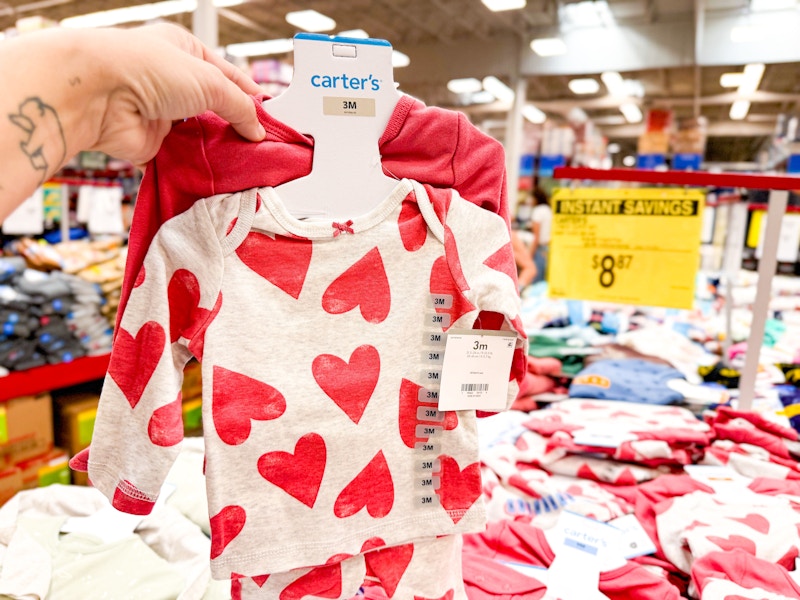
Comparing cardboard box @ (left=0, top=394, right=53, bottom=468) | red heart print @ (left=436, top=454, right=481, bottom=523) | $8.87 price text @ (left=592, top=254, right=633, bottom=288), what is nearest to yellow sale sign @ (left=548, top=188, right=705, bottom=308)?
$8.87 price text @ (left=592, top=254, right=633, bottom=288)

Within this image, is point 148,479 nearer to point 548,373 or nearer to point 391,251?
point 391,251

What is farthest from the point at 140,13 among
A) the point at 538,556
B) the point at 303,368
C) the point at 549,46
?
the point at 538,556

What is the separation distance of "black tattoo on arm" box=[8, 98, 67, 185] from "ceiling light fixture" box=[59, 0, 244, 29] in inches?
261

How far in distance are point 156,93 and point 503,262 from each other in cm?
54

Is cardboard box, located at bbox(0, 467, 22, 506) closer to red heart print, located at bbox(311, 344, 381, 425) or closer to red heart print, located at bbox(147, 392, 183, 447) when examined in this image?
red heart print, located at bbox(147, 392, 183, 447)

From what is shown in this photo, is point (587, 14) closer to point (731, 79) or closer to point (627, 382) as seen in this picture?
point (731, 79)

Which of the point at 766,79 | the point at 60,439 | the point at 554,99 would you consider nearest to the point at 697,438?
the point at 60,439

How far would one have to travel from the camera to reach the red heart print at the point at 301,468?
2.64 feet

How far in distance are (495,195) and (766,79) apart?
10.3 meters

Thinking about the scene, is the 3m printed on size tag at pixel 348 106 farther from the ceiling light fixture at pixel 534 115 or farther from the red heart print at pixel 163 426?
the ceiling light fixture at pixel 534 115

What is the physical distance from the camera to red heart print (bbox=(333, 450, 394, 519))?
0.84 metres

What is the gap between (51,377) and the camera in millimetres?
Result: 2523

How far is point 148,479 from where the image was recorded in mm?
752

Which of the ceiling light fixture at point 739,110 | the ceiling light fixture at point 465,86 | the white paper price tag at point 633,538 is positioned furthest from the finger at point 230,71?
the ceiling light fixture at point 739,110
